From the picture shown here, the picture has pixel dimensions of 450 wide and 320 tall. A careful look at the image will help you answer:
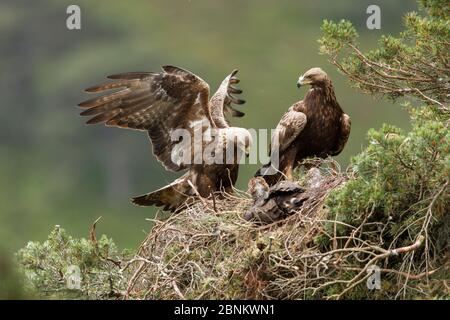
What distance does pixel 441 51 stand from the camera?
1013 centimetres

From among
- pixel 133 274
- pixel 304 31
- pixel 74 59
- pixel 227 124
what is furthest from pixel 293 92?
pixel 133 274

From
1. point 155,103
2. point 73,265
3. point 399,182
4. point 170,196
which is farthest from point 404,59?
point 73,265

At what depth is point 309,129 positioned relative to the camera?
11.4 meters

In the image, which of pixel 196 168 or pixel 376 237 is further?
pixel 196 168

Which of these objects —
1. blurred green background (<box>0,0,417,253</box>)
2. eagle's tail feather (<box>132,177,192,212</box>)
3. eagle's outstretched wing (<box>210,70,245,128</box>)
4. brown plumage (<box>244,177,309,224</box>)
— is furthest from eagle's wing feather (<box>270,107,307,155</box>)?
blurred green background (<box>0,0,417,253</box>)

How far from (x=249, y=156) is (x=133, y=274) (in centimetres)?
257

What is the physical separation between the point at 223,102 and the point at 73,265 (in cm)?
315

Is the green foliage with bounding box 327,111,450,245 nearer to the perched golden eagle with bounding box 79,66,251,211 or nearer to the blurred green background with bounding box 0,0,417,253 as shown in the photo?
the perched golden eagle with bounding box 79,66,251,211

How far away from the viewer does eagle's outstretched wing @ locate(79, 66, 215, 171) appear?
11.5 m

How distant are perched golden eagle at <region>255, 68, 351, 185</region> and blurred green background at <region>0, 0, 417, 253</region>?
19.8 meters

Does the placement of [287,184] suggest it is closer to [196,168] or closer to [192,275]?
[192,275]

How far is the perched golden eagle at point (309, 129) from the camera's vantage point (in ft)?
37.3
